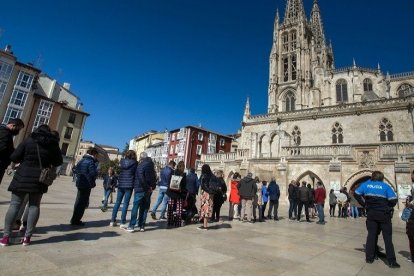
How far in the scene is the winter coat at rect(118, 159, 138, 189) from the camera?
671cm

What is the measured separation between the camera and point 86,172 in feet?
21.9

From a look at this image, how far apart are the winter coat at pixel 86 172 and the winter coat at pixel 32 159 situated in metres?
1.95

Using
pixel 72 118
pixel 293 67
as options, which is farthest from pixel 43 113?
pixel 293 67

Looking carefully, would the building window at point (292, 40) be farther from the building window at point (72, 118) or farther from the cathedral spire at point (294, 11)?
the building window at point (72, 118)

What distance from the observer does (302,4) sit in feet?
205

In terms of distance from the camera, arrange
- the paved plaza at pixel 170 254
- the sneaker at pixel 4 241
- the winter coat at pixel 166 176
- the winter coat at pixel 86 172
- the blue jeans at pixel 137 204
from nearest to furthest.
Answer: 1. the paved plaza at pixel 170 254
2. the sneaker at pixel 4 241
3. the blue jeans at pixel 137 204
4. the winter coat at pixel 86 172
5. the winter coat at pixel 166 176

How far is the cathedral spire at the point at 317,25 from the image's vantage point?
66.5 meters

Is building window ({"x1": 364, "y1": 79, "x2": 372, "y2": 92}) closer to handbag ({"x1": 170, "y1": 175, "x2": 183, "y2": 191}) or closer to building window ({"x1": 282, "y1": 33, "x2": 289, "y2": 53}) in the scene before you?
building window ({"x1": 282, "y1": 33, "x2": 289, "y2": 53})

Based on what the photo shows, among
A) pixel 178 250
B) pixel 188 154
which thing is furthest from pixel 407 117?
pixel 188 154

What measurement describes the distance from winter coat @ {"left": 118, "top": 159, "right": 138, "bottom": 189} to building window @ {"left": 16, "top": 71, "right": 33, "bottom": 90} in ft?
147

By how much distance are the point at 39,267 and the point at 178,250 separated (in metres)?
2.25

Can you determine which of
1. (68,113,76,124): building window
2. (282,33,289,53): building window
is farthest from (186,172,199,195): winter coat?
(282,33,289,53): building window

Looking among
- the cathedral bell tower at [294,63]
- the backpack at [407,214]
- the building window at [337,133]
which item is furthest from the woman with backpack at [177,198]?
the cathedral bell tower at [294,63]

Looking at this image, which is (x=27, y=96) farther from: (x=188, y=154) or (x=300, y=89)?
(x=300, y=89)
